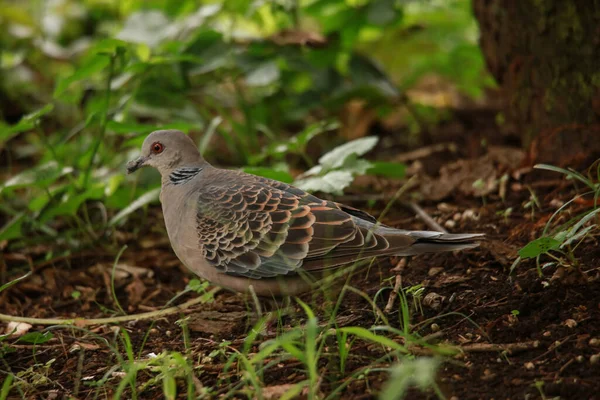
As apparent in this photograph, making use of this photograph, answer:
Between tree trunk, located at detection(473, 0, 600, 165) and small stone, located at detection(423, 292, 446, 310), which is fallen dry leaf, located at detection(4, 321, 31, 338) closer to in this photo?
small stone, located at detection(423, 292, 446, 310)

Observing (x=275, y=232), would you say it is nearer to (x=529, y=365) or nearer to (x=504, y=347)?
(x=504, y=347)

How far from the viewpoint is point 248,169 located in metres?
4.18

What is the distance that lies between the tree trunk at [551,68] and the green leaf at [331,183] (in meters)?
1.31

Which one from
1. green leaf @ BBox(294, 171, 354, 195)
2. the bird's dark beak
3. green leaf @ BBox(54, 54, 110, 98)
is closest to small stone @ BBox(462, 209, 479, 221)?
green leaf @ BBox(294, 171, 354, 195)

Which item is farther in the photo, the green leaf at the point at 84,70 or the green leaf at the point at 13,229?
the green leaf at the point at 13,229

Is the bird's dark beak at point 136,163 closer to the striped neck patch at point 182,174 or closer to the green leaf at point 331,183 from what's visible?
the striped neck patch at point 182,174

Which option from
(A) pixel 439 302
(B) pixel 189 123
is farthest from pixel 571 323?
(B) pixel 189 123

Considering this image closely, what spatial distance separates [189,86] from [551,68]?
272 centimetres

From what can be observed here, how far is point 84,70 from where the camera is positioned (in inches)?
165

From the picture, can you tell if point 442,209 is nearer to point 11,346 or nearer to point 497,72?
point 497,72

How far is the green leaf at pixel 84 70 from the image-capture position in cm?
412

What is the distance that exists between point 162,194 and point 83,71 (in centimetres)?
88

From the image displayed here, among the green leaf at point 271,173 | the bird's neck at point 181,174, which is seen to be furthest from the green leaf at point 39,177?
the green leaf at point 271,173

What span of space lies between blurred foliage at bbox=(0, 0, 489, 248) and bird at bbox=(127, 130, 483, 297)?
0.43m
